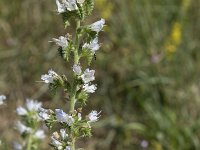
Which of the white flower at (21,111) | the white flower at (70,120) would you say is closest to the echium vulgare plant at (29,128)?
the white flower at (21,111)

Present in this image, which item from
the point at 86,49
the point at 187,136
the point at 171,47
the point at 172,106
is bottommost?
the point at 86,49

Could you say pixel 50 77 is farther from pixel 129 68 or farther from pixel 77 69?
pixel 129 68

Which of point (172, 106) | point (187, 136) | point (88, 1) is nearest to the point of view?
point (88, 1)

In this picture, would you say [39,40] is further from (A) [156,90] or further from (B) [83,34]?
(B) [83,34]

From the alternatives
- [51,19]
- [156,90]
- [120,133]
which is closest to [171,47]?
[156,90]

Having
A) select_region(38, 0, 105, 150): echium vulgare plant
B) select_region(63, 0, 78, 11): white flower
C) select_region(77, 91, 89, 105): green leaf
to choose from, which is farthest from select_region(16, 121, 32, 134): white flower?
select_region(63, 0, 78, 11): white flower

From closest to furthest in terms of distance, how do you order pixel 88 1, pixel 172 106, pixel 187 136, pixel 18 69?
pixel 88 1 → pixel 187 136 → pixel 172 106 → pixel 18 69

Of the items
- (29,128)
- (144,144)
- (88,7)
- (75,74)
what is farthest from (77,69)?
(144,144)
